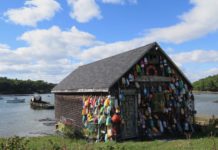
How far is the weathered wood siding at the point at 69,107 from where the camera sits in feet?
59.8

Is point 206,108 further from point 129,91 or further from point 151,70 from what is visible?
point 129,91

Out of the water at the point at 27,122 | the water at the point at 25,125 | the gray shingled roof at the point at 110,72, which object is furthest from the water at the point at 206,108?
the gray shingled roof at the point at 110,72

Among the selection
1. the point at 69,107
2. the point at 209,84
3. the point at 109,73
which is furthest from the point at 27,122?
the point at 209,84

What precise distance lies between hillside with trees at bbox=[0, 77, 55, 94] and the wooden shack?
15436 cm

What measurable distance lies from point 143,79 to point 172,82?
7.00 feet

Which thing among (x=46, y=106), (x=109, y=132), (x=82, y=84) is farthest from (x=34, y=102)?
(x=109, y=132)

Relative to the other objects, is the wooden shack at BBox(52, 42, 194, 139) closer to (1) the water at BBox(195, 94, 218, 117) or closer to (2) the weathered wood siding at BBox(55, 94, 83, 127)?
(2) the weathered wood siding at BBox(55, 94, 83, 127)

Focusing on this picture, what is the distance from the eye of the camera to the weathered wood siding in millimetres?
18228

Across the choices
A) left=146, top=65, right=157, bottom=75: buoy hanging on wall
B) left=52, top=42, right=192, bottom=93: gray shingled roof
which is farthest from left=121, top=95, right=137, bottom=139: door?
left=146, top=65, right=157, bottom=75: buoy hanging on wall

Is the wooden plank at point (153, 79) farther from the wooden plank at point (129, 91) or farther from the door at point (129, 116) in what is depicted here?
the door at point (129, 116)

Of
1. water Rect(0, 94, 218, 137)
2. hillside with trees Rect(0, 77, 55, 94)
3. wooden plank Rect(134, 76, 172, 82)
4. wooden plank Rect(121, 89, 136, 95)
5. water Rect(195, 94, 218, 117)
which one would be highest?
hillside with trees Rect(0, 77, 55, 94)

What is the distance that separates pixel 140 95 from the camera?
15547mm

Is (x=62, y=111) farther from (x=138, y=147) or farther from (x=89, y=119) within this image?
(x=138, y=147)

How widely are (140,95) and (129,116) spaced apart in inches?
49.4
